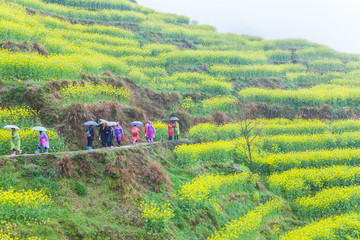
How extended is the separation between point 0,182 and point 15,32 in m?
19.9

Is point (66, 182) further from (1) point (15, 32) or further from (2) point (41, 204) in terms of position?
(1) point (15, 32)

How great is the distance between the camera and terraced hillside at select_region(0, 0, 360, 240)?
1480 cm

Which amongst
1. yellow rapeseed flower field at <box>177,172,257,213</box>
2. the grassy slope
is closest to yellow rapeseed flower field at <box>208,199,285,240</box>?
the grassy slope

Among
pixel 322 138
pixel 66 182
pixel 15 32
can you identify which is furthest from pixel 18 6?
pixel 322 138

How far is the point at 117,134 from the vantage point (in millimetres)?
21031

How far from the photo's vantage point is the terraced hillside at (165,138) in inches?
583

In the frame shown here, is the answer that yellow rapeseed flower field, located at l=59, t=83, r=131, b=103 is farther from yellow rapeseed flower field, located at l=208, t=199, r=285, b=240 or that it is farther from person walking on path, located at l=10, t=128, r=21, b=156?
yellow rapeseed flower field, located at l=208, t=199, r=285, b=240

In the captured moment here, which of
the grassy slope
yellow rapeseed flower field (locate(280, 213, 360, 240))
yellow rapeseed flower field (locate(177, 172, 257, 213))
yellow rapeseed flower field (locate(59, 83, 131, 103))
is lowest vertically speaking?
yellow rapeseed flower field (locate(280, 213, 360, 240))

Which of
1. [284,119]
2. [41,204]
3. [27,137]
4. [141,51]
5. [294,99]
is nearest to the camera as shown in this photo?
[41,204]

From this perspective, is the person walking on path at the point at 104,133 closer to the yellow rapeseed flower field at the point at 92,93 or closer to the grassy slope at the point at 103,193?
the grassy slope at the point at 103,193

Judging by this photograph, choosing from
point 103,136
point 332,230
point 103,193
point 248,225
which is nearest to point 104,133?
point 103,136

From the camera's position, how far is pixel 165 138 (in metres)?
26.9

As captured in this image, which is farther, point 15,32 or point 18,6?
point 18,6

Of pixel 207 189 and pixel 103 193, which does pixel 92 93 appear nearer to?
pixel 103 193
